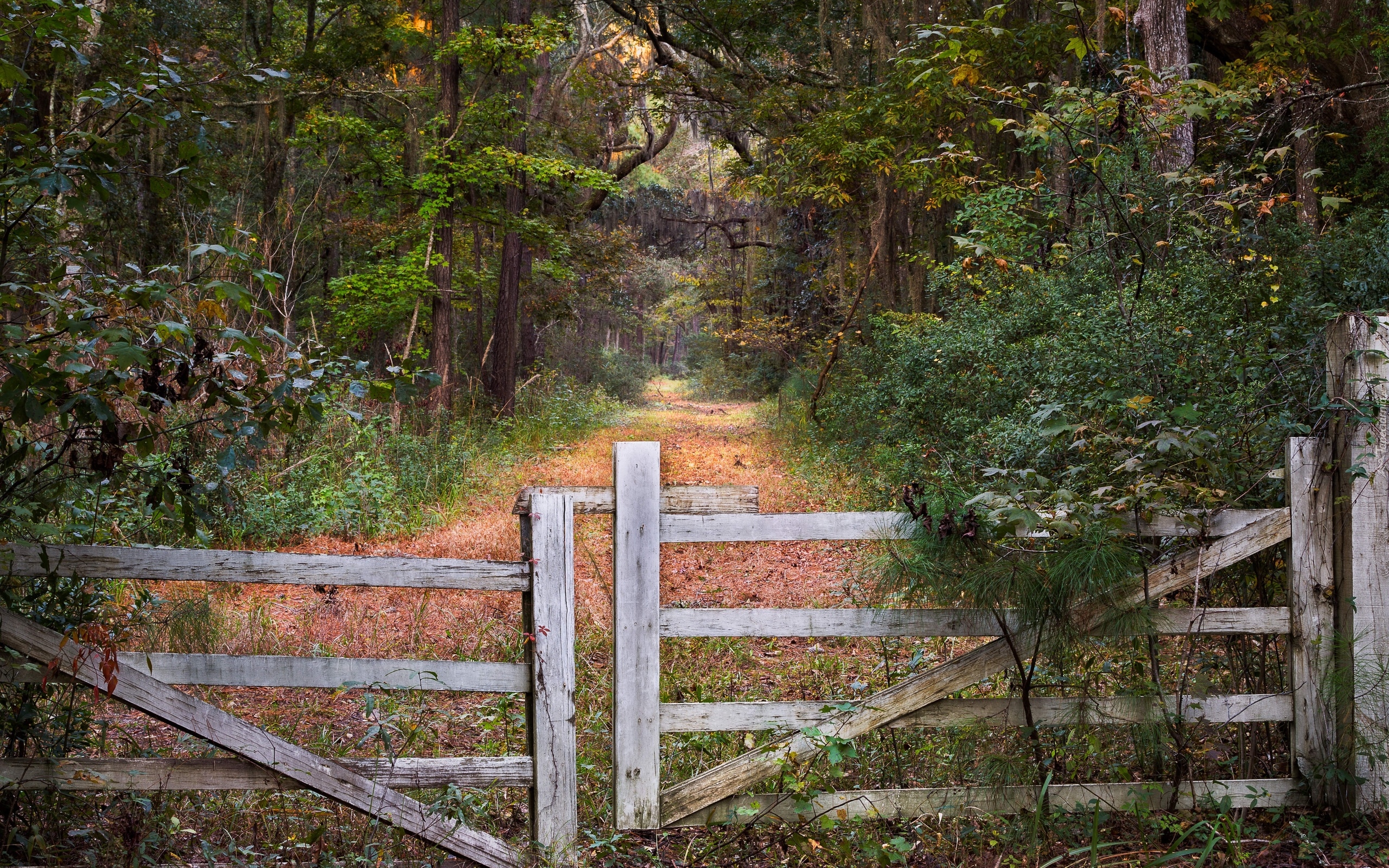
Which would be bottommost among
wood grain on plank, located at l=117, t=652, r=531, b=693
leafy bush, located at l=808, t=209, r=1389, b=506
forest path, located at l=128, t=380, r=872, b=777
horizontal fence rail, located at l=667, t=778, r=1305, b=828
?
forest path, located at l=128, t=380, r=872, b=777

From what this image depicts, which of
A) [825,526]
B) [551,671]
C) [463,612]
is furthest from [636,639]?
[463,612]

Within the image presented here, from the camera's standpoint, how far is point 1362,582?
382cm

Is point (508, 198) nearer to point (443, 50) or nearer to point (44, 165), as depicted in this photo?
point (443, 50)

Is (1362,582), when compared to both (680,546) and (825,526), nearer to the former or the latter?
(825,526)

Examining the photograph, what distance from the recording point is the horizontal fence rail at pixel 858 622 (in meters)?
3.58

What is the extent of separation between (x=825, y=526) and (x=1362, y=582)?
2.20 metres

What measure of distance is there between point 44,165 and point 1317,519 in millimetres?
4857

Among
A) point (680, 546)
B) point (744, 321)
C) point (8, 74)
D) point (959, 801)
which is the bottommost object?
point (680, 546)

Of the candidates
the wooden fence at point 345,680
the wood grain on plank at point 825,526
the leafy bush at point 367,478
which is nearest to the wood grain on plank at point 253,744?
the wooden fence at point 345,680

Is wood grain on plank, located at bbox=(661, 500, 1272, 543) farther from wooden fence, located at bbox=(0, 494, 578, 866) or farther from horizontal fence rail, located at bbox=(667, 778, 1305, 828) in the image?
horizontal fence rail, located at bbox=(667, 778, 1305, 828)

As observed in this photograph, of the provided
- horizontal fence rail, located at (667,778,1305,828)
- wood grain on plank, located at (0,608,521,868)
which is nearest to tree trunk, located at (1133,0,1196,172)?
horizontal fence rail, located at (667,778,1305,828)

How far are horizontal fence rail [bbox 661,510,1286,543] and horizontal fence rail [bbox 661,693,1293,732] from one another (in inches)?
25.2

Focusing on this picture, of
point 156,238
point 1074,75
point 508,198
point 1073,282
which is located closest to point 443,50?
point 508,198

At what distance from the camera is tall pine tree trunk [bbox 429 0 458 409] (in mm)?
16422
